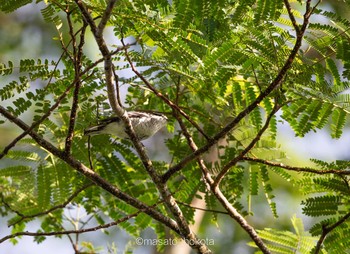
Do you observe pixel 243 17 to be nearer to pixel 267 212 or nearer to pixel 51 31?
pixel 267 212

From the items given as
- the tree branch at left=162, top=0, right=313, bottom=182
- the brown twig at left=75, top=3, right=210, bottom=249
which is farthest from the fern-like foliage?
the tree branch at left=162, top=0, right=313, bottom=182

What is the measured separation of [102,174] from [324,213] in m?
1.60

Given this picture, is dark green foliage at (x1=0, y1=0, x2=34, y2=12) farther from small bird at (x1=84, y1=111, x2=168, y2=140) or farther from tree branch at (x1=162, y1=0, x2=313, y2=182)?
tree branch at (x1=162, y1=0, x2=313, y2=182)

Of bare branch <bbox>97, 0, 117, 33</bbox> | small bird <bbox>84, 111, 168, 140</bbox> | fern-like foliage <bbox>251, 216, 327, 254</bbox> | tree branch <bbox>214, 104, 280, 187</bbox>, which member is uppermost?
small bird <bbox>84, 111, 168, 140</bbox>

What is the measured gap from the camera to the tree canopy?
305 cm

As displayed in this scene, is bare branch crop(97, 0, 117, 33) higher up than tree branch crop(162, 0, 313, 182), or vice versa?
bare branch crop(97, 0, 117, 33)

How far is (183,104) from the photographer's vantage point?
13.8ft

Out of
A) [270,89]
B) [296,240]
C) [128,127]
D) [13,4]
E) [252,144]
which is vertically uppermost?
[13,4]

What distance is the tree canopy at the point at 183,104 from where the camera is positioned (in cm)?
305

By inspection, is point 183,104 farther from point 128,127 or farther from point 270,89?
point 270,89

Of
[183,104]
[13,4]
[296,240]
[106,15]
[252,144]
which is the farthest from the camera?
[183,104]

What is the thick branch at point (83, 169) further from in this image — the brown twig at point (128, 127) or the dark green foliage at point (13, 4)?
the dark green foliage at point (13, 4)

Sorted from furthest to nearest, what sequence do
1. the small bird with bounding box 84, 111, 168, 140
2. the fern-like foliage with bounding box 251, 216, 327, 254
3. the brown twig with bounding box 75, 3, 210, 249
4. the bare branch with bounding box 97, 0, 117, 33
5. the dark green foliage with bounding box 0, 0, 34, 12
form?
the fern-like foliage with bounding box 251, 216, 327, 254 < the small bird with bounding box 84, 111, 168, 140 < the dark green foliage with bounding box 0, 0, 34, 12 < the brown twig with bounding box 75, 3, 210, 249 < the bare branch with bounding box 97, 0, 117, 33

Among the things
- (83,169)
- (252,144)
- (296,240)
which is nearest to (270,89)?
(252,144)
